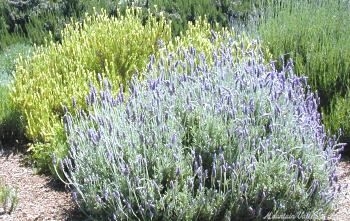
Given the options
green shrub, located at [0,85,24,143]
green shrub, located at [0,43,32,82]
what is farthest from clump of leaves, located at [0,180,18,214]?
green shrub, located at [0,43,32,82]

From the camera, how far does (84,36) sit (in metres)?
5.56

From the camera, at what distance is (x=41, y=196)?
14.4ft

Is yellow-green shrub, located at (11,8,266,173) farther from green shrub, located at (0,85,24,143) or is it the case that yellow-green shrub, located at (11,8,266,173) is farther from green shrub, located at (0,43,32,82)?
green shrub, located at (0,43,32,82)

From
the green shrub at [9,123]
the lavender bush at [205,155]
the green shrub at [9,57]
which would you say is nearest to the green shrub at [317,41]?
the lavender bush at [205,155]

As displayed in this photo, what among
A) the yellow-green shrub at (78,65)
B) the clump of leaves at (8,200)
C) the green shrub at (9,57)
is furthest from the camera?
the green shrub at (9,57)

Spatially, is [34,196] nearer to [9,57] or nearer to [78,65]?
[78,65]

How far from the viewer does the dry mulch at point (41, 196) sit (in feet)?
13.4

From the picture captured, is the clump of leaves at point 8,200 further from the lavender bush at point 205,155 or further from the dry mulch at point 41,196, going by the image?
the lavender bush at point 205,155

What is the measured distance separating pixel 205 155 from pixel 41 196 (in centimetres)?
127

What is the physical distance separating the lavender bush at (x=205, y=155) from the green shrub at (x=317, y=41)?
3.26 ft

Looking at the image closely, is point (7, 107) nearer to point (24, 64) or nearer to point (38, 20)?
point (24, 64)

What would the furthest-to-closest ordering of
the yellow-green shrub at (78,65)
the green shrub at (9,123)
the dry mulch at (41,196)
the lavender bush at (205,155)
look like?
the green shrub at (9,123) < the yellow-green shrub at (78,65) < the dry mulch at (41,196) < the lavender bush at (205,155)

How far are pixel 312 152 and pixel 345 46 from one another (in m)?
1.70

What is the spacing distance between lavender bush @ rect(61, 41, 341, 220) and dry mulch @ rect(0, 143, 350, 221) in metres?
0.23
